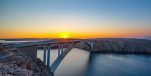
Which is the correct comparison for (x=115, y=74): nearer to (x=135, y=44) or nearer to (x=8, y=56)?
(x=8, y=56)

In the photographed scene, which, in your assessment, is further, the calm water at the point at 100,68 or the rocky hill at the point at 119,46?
the rocky hill at the point at 119,46

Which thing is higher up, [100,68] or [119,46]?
[119,46]

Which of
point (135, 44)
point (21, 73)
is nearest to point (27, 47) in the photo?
point (21, 73)

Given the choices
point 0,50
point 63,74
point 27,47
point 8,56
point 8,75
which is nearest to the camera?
point 8,75

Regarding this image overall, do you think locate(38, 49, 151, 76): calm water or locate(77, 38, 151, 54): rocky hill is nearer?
locate(38, 49, 151, 76): calm water

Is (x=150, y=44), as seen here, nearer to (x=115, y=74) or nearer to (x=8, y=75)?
(x=115, y=74)

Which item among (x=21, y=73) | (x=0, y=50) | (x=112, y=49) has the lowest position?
(x=112, y=49)

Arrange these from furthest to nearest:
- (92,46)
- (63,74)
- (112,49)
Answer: (112,49) < (92,46) < (63,74)

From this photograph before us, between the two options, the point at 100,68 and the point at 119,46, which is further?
the point at 119,46

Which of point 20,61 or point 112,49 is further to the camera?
point 112,49

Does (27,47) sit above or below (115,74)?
above
